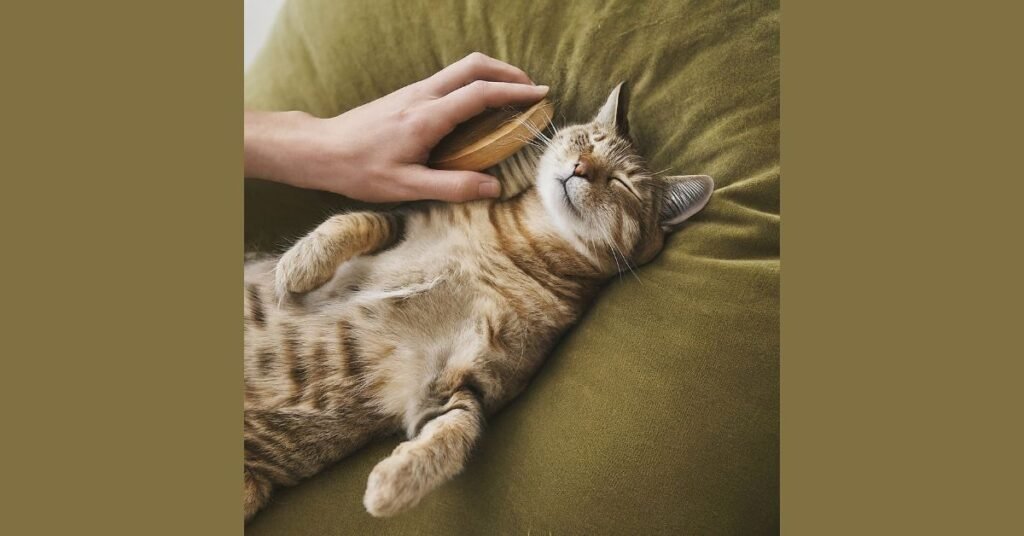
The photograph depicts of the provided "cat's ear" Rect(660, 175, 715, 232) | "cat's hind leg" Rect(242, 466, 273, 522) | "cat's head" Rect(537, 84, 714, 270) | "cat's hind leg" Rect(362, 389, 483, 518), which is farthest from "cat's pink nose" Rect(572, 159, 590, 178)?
"cat's hind leg" Rect(242, 466, 273, 522)

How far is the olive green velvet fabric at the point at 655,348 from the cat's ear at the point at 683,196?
0.06 ft

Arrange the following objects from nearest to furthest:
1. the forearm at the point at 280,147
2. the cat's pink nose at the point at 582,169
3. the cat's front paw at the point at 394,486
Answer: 1. the cat's front paw at the point at 394,486
2. the cat's pink nose at the point at 582,169
3. the forearm at the point at 280,147

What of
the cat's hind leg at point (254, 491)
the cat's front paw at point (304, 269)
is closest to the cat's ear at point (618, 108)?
the cat's front paw at point (304, 269)

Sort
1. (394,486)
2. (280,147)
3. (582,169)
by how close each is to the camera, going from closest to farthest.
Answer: (394,486) < (582,169) < (280,147)

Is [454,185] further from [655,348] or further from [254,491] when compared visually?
[254,491]

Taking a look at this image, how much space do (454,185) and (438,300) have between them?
21 cm

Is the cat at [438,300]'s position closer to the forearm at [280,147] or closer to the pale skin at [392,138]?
the pale skin at [392,138]

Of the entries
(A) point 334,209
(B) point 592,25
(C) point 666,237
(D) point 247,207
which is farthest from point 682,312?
(D) point 247,207

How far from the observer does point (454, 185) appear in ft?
4.06

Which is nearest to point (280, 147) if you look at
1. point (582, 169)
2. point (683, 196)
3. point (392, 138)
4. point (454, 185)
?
point (392, 138)

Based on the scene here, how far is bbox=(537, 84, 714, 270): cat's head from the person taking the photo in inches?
47.6

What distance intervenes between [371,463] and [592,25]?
849 millimetres

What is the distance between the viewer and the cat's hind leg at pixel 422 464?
3.60ft

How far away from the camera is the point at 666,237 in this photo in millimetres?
1211
